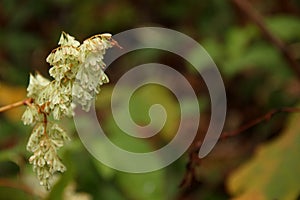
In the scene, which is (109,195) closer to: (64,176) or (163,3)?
(64,176)

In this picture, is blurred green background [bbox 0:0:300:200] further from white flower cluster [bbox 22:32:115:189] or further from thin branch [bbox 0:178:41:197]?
white flower cluster [bbox 22:32:115:189]

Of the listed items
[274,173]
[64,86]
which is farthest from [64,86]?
[274,173]

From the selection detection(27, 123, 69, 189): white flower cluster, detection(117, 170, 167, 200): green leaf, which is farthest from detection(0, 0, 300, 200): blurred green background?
detection(27, 123, 69, 189): white flower cluster

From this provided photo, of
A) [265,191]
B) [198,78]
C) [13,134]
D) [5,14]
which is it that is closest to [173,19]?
[198,78]

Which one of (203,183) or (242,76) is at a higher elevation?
(242,76)

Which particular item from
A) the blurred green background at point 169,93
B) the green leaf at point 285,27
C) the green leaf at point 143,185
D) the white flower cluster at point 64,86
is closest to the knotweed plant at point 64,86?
the white flower cluster at point 64,86

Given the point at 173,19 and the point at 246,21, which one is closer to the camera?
the point at 246,21

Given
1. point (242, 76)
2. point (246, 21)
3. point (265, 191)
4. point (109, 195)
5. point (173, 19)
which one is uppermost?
point (173, 19)

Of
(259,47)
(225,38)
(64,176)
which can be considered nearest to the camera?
(64,176)
